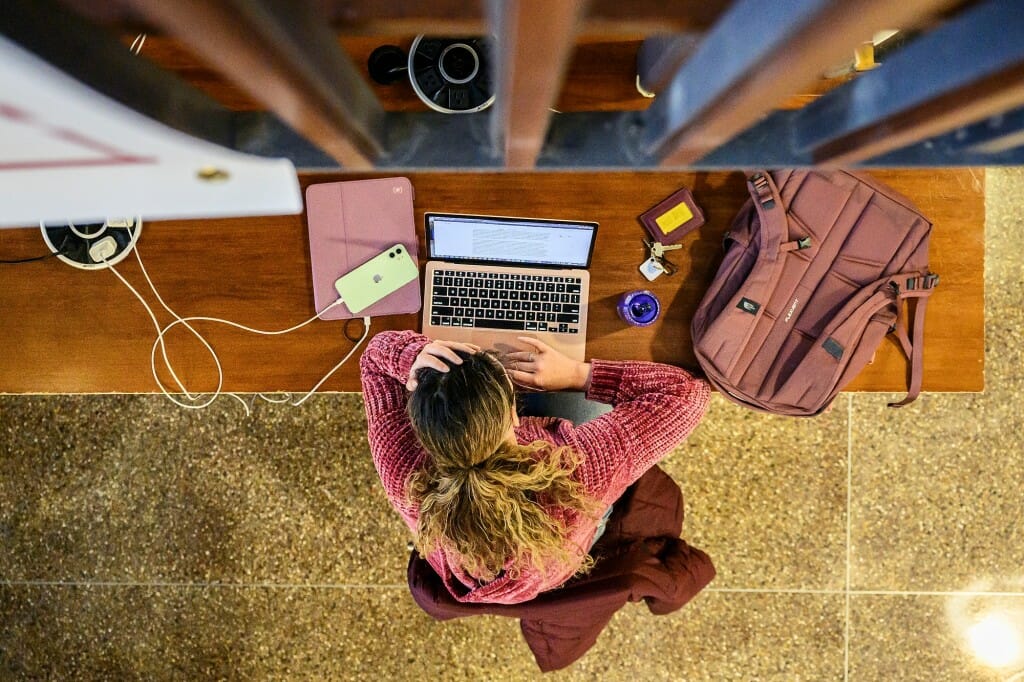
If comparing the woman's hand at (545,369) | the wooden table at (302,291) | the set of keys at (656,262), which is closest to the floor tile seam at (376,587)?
the wooden table at (302,291)

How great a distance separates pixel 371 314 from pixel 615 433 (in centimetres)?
52

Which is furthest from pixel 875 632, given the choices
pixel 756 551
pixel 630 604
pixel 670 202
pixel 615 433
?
pixel 670 202

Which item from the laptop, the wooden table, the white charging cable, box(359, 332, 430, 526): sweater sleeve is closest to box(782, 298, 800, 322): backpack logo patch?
the wooden table

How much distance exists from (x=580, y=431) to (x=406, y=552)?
3.08 feet

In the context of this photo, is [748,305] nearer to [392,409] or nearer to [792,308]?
[792,308]

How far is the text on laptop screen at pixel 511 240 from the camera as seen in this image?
1.24 metres

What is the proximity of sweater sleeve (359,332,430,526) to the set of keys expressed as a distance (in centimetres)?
45

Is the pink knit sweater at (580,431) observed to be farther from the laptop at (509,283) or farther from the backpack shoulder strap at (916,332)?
the backpack shoulder strap at (916,332)

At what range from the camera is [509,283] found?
1.26 metres

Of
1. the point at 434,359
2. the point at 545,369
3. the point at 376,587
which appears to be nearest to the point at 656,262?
the point at 545,369

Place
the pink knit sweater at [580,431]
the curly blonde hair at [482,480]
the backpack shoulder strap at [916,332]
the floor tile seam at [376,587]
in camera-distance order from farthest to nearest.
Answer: the floor tile seam at [376,587] → the backpack shoulder strap at [916,332] → the pink knit sweater at [580,431] → the curly blonde hair at [482,480]

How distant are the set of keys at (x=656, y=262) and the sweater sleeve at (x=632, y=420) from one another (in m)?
0.18

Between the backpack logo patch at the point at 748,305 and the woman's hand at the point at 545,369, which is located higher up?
the backpack logo patch at the point at 748,305

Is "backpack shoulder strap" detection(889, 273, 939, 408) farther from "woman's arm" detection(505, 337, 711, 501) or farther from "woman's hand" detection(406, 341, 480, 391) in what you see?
"woman's hand" detection(406, 341, 480, 391)
